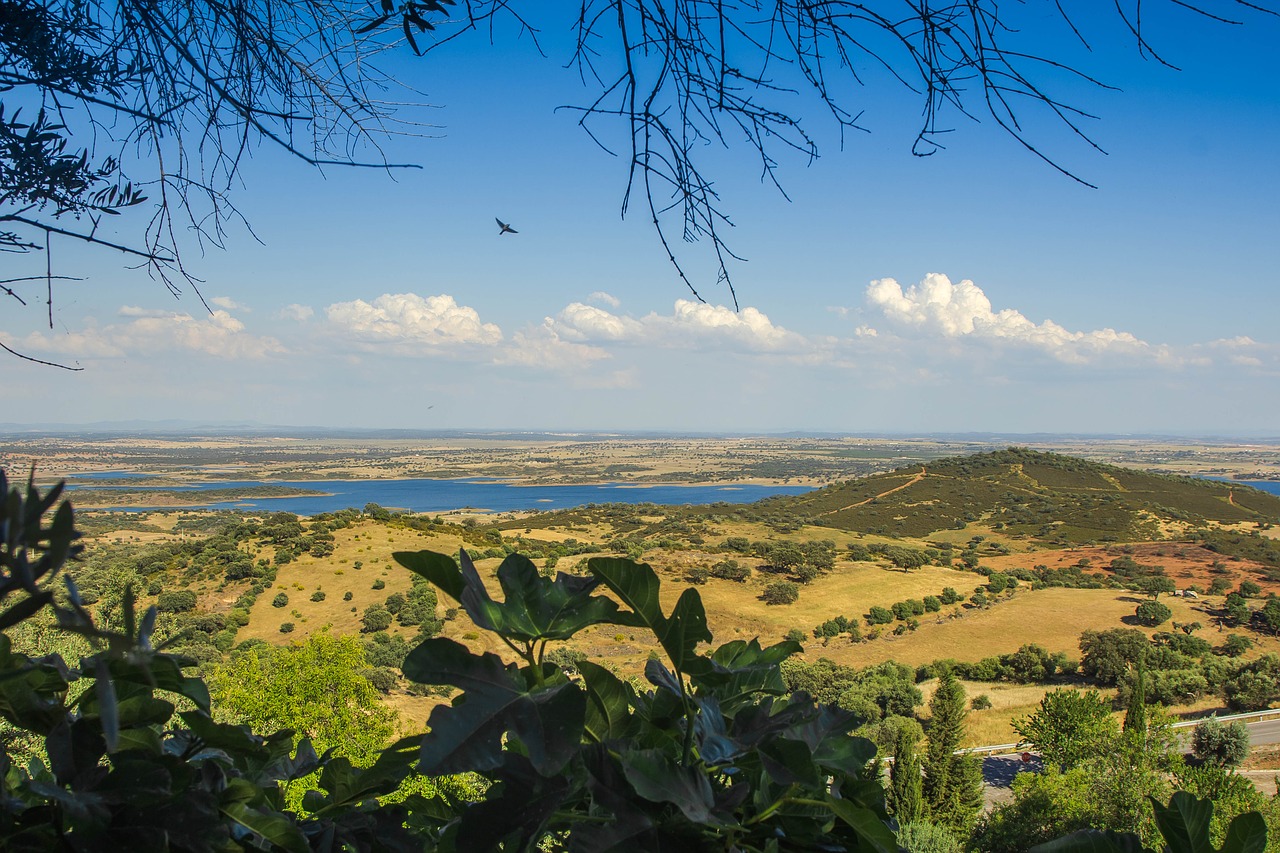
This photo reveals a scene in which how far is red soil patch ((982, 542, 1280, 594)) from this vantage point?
36250 millimetres

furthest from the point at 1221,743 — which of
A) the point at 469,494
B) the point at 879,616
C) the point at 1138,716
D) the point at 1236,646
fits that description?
the point at 469,494

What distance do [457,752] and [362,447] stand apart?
145 meters

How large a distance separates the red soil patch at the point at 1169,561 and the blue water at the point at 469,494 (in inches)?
1208

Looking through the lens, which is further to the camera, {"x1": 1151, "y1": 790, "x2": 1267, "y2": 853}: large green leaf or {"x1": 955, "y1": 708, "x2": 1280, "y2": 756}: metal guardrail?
{"x1": 955, "y1": 708, "x2": 1280, "y2": 756}: metal guardrail

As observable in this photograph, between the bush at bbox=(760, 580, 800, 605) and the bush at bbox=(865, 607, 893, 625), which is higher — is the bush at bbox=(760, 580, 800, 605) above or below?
above

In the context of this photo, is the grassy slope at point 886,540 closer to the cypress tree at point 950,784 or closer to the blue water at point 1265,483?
the cypress tree at point 950,784

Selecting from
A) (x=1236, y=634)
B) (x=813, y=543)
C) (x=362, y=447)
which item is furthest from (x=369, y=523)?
(x=362, y=447)

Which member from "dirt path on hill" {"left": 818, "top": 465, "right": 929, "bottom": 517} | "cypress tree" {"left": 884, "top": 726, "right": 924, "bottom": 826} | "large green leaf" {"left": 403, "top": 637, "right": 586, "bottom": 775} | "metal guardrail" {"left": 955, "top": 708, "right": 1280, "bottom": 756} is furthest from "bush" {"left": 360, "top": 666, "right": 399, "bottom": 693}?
"dirt path on hill" {"left": 818, "top": 465, "right": 929, "bottom": 517}

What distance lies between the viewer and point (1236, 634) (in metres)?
28.6

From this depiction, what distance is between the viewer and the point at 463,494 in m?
74.3

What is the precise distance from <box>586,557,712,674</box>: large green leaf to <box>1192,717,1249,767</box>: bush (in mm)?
20365

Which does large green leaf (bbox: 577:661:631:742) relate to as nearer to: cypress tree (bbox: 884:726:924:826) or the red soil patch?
cypress tree (bbox: 884:726:924:826)

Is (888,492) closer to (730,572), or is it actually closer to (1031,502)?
(1031,502)

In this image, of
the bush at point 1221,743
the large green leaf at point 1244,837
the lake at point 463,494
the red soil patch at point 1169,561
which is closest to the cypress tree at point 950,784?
the bush at point 1221,743
